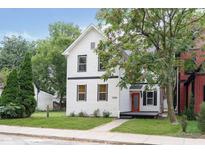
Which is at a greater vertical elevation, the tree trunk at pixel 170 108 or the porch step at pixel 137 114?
the tree trunk at pixel 170 108

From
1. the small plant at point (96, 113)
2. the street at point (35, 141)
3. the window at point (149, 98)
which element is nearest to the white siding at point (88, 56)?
the small plant at point (96, 113)

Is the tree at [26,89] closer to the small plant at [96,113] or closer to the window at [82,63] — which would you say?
the window at [82,63]

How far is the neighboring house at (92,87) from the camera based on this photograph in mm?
26062

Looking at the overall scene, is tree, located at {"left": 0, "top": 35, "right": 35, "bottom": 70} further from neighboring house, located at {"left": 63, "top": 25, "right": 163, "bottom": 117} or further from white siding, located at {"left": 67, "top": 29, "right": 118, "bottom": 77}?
neighboring house, located at {"left": 63, "top": 25, "right": 163, "bottom": 117}

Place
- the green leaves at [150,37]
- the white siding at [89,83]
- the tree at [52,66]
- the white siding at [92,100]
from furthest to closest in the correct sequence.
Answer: the tree at [52,66] → the white siding at [89,83] → the white siding at [92,100] → the green leaves at [150,37]

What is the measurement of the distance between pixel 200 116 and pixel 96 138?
4.71 m

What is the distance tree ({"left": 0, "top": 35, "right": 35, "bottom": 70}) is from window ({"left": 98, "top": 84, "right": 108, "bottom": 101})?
3785cm

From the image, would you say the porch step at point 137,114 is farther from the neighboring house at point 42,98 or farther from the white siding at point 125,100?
the neighboring house at point 42,98

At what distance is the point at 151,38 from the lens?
848 inches

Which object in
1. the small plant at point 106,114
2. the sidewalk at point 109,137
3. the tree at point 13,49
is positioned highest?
the tree at point 13,49

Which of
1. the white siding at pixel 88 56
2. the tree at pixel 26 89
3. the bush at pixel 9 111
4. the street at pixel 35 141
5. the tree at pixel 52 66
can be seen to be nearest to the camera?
the street at pixel 35 141

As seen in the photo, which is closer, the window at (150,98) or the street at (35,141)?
the street at (35,141)

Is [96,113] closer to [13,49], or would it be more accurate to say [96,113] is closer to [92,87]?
[92,87]
